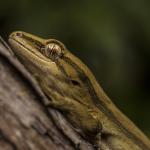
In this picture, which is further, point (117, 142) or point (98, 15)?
point (98, 15)

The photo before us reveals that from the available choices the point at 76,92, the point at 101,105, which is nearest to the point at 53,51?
the point at 76,92

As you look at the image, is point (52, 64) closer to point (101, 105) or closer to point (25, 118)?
point (101, 105)

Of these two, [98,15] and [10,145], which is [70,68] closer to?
[10,145]

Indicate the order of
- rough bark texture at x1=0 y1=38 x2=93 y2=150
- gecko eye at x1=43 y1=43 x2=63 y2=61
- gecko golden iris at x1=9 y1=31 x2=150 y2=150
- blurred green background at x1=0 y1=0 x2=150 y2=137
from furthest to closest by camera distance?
1. blurred green background at x1=0 y1=0 x2=150 y2=137
2. gecko eye at x1=43 y1=43 x2=63 y2=61
3. gecko golden iris at x1=9 y1=31 x2=150 y2=150
4. rough bark texture at x1=0 y1=38 x2=93 y2=150

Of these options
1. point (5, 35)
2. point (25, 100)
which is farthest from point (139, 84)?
point (25, 100)

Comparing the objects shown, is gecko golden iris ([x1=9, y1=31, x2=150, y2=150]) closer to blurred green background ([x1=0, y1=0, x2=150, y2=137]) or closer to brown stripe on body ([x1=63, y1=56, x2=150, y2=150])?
brown stripe on body ([x1=63, y1=56, x2=150, y2=150])

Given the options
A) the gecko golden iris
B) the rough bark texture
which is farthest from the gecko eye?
A: the rough bark texture

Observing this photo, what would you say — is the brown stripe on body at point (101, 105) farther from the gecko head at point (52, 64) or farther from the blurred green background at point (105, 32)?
the blurred green background at point (105, 32)

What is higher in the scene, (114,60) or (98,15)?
(98,15)
